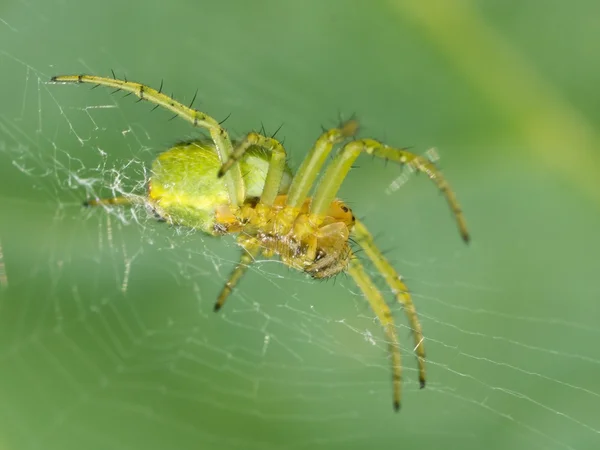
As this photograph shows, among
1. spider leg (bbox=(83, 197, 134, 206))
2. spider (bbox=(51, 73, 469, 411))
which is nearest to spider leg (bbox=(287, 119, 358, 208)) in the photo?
spider (bbox=(51, 73, 469, 411))

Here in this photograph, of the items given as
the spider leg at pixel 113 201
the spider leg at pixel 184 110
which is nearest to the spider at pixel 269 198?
the spider leg at pixel 184 110

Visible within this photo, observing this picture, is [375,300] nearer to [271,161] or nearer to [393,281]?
[393,281]

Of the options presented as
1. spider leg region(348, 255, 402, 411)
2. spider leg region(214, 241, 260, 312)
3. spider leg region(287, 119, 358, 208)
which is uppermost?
spider leg region(287, 119, 358, 208)

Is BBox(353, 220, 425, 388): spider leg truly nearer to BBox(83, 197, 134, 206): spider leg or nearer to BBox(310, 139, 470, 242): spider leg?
BBox(310, 139, 470, 242): spider leg

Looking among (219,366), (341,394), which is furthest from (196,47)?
(341,394)

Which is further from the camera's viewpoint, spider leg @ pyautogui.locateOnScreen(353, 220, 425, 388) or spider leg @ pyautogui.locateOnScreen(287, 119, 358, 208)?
spider leg @ pyautogui.locateOnScreen(353, 220, 425, 388)

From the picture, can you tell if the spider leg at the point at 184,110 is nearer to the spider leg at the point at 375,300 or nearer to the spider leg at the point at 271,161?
the spider leg at the point at 271,161

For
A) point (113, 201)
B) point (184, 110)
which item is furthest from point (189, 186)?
point (113, 201)
